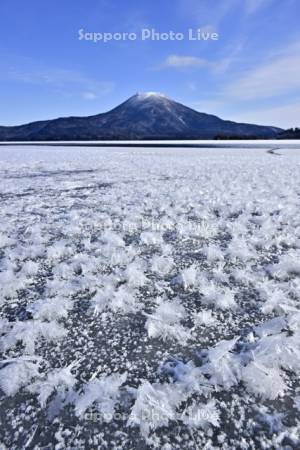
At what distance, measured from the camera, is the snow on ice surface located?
1.84 meters

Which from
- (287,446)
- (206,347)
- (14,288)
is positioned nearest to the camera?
(287,446)

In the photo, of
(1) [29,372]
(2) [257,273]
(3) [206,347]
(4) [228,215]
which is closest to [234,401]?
(3) [206,347]

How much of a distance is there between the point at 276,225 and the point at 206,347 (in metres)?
3.68

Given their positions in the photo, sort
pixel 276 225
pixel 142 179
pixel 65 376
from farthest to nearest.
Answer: pixel 142 179
pixel 276 225
pixel 65 376

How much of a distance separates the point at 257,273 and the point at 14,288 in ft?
9.46

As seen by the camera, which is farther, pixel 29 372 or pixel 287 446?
pixel 29 372

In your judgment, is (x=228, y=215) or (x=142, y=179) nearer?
(x=228, y=215)

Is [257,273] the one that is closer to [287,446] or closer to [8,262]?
[287,446]

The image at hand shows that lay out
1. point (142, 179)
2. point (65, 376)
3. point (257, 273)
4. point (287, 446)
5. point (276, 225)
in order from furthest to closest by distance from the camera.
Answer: point (142, 179) → point (276, 225) → point (257, 273) → point (65, 376) → point (287, 446)

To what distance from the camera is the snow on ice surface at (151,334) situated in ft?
6.03

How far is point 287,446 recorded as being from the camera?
171cm

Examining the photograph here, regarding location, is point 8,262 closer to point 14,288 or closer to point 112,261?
point 14,288

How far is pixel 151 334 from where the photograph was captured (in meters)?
2.65

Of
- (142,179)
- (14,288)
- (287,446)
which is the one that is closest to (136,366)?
(287,446)
